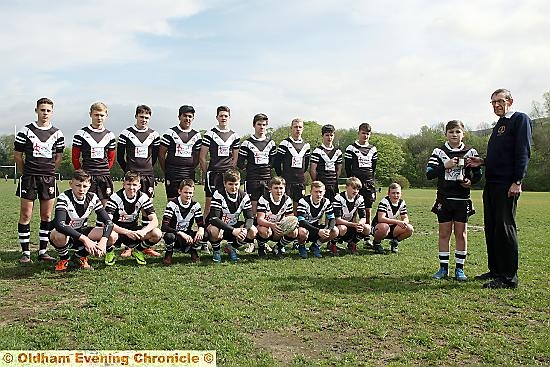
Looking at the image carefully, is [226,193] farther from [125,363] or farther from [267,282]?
[125,363]

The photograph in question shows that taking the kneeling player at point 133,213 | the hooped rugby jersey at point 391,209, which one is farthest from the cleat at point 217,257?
the hooped rugby jersey at point 391,209

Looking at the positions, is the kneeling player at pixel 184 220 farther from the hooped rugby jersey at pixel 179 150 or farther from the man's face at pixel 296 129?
the man's face at pixel 296 129

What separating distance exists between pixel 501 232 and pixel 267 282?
2.94 meters

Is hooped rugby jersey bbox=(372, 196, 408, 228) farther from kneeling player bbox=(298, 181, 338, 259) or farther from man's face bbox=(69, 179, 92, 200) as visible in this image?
man's face bbox=(69, 179, 92, 200)

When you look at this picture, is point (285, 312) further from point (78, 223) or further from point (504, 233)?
point (78, 223)

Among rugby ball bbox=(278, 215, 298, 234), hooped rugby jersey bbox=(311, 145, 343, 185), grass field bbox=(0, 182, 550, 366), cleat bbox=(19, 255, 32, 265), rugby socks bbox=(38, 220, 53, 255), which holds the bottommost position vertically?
grass field bbox=(0, 182, 550, 366)

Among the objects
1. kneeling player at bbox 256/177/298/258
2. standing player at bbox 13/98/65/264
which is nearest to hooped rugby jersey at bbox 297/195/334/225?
kneeling player at bbox 256/177/298/258

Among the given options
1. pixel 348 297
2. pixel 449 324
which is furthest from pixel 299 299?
pixel 449 324

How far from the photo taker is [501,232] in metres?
6.59

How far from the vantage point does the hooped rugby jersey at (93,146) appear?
26.0 ft

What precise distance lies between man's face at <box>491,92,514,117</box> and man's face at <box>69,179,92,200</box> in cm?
544

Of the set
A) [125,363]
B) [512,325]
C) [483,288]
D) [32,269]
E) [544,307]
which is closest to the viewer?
[125,363]

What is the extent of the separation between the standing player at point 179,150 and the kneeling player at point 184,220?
2.03 ft

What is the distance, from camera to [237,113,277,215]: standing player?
30.6 feet
